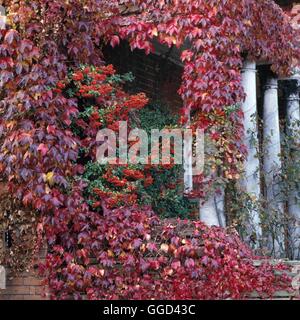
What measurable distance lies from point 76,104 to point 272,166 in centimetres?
282

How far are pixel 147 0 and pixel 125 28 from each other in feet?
1.24

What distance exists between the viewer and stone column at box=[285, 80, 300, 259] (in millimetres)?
8102

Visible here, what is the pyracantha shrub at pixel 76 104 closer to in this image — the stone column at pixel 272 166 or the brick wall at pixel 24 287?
the brick wall at pixel 24 287

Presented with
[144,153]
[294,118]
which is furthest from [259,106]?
[144,153]

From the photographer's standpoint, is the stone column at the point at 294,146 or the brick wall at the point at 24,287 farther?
the stone column at the point at 294,146

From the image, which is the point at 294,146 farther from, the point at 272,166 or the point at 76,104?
the point at 76,104

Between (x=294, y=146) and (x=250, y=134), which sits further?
(x=294, y=146)

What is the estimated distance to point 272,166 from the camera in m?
8.12

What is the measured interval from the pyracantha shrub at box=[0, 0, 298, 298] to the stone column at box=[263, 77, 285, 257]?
1.28 m

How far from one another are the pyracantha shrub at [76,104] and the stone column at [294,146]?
1.77 metres

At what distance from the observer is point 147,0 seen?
7004 millimetres

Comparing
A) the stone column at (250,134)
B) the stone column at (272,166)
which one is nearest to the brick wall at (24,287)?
the stone column at (250,134)

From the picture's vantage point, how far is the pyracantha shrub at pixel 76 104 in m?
6.15

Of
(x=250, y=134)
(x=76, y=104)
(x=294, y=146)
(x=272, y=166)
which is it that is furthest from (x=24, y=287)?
(x=294, y=146)
